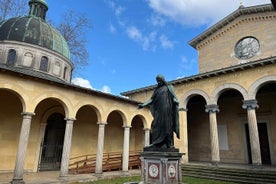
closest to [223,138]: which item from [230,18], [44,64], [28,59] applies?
[230,18]

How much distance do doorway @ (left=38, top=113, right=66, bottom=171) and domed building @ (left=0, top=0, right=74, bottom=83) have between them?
10.9 ft

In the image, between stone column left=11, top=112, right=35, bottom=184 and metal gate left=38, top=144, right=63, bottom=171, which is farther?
metal gate left=38, top=144, right=63, bottom=171

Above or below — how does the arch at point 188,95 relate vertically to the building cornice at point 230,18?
below

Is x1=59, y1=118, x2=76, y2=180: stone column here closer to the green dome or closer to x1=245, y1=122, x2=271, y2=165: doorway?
the green dome

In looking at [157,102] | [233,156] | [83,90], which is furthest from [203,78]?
[157,102]

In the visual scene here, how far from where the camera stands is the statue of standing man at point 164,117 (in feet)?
18.2

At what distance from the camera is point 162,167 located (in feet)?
16.9

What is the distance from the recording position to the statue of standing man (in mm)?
5547

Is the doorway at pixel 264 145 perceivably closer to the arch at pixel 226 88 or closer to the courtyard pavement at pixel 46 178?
the arch at pixel 226 88

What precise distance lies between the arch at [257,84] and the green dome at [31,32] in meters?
13.9

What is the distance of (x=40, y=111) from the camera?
39.4 ft

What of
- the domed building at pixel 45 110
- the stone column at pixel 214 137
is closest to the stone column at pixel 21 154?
the domed building at pixel 45 110

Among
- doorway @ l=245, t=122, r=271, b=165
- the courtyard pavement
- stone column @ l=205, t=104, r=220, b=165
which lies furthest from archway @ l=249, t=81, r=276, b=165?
the courtyard pavement

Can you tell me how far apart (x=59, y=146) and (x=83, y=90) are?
4457 mm
